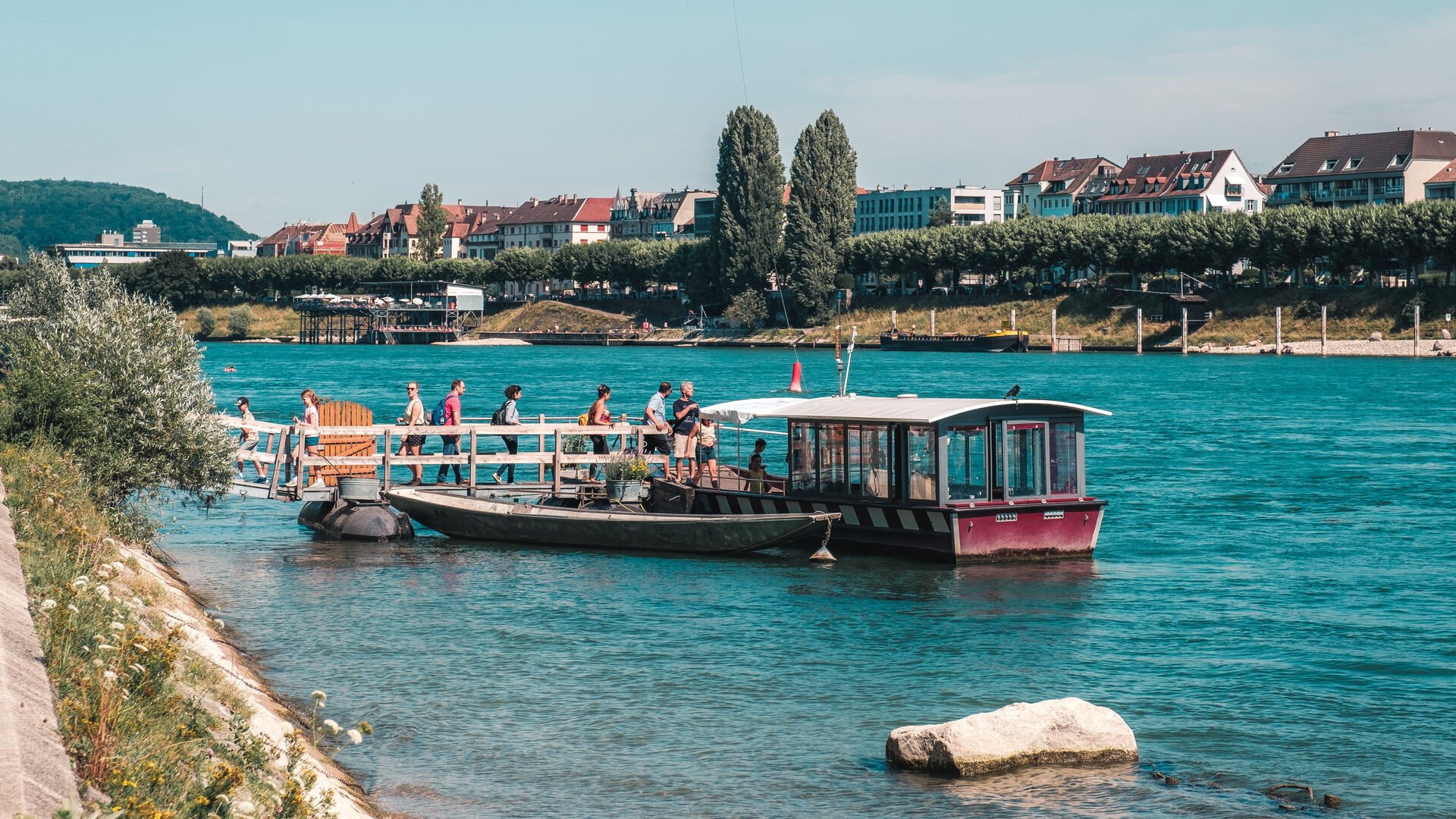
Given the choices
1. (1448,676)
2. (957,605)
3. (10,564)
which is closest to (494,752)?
(10,564)

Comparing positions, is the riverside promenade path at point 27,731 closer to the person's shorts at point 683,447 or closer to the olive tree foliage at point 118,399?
the olive tree foliage at point 118,399

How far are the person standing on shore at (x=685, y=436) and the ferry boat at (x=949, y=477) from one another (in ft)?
9.84

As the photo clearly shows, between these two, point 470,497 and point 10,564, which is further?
point 470,497

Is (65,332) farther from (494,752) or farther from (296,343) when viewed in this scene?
(296,343)

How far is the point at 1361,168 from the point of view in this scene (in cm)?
16838

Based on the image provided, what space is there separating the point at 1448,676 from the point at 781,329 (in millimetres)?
135428

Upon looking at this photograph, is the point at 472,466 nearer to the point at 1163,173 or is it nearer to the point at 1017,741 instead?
the point at 1017,741

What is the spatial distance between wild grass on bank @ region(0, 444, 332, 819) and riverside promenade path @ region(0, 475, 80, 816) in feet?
0.49

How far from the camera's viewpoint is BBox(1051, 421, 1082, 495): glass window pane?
27766 millimetres

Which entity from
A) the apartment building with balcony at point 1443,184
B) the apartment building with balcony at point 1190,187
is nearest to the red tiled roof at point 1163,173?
the apartment building with balcony at point 1190,187

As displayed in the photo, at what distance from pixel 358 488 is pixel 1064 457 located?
43.8 ft

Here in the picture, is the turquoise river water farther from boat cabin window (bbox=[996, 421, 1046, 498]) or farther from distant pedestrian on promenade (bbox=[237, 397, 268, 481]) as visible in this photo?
boat cabin window (bbox=[996, 421, 1046, 498])

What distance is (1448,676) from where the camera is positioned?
1983 cm

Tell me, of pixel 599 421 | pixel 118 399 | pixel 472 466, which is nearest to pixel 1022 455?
pixel 599 421
